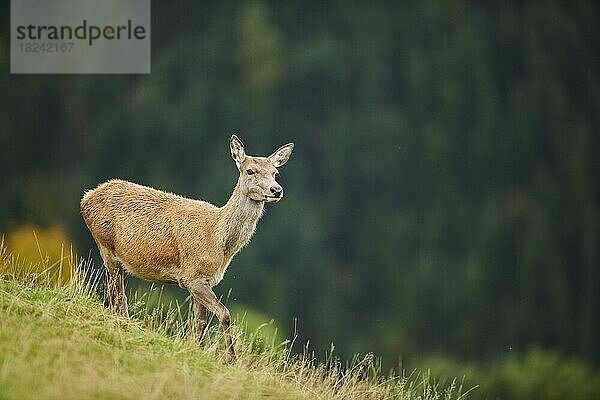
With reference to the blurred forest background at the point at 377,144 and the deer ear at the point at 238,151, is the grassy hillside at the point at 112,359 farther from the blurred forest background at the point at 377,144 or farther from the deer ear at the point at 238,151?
the blurred forest background at the point at 377,144

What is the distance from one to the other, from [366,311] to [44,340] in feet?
61.5

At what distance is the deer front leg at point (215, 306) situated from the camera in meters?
9.29

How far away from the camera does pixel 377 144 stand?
29.0 metres

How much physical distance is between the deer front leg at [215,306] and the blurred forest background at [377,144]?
1680cm

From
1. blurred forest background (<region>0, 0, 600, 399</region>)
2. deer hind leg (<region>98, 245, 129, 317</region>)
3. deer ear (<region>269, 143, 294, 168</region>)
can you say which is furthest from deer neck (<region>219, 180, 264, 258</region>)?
blurred forest background (<region>0, 0, 600, 399</region>)

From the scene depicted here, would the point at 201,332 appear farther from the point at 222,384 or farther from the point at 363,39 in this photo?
the point at 363,39

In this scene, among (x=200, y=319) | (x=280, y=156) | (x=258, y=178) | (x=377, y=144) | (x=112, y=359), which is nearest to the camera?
(x=112, y=359)

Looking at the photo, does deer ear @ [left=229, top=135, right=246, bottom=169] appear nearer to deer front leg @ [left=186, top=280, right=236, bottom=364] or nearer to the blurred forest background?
deer front leg @ [left=186, top=280, right=236, bottom=364]

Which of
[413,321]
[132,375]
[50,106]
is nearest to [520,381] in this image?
[413,321]

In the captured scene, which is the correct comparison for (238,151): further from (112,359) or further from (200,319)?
(112,359)

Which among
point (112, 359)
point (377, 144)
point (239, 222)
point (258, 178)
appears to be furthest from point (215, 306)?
point (377, 144)

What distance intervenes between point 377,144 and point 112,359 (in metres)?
21.0

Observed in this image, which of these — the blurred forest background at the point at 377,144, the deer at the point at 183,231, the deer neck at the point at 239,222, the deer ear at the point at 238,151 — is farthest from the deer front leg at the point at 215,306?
the blurred forest background at the point at 377,144

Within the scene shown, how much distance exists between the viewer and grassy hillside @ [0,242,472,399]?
7.80 meters
